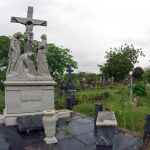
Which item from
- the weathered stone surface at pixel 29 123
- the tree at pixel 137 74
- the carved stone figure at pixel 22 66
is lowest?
the weathered stone surface at pixel 29 123

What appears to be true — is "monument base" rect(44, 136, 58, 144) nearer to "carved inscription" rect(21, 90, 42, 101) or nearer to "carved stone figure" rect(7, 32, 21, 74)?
"carved inscription" rect(21, 90, 42, 101)

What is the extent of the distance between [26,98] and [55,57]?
16.3 m

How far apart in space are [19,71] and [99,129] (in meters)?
4.63

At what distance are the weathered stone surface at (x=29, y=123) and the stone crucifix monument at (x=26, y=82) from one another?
62 cm

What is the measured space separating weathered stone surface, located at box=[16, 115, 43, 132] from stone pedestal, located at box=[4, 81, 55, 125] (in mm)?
529

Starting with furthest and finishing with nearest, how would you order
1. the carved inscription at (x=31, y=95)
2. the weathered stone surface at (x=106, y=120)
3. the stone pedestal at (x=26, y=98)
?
1. the carved inscription at (x=31, y=95)
2. the stone pedestal at (x=26, y=98)
3. the weathered stone surface at (x=106, y=120)

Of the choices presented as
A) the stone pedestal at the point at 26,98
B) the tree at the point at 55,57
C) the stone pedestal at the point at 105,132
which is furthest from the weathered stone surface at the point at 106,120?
the tree at the point at 55,57

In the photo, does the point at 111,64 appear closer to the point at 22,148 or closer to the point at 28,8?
the point at 28,8

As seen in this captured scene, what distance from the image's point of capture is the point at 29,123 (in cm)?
789

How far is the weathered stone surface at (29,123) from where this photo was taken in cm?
767

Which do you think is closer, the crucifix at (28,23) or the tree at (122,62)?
the crucifix at (28,23)

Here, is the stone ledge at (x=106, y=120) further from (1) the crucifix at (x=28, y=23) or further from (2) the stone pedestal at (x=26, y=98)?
(1) the crucifix at (x=28, y=23)

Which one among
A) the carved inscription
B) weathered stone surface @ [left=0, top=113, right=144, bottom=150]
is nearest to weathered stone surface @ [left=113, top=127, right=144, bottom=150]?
weathered stone surface @ [left=0, top=113, right=144, bottom=150]

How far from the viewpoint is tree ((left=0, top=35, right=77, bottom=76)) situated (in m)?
23.4
